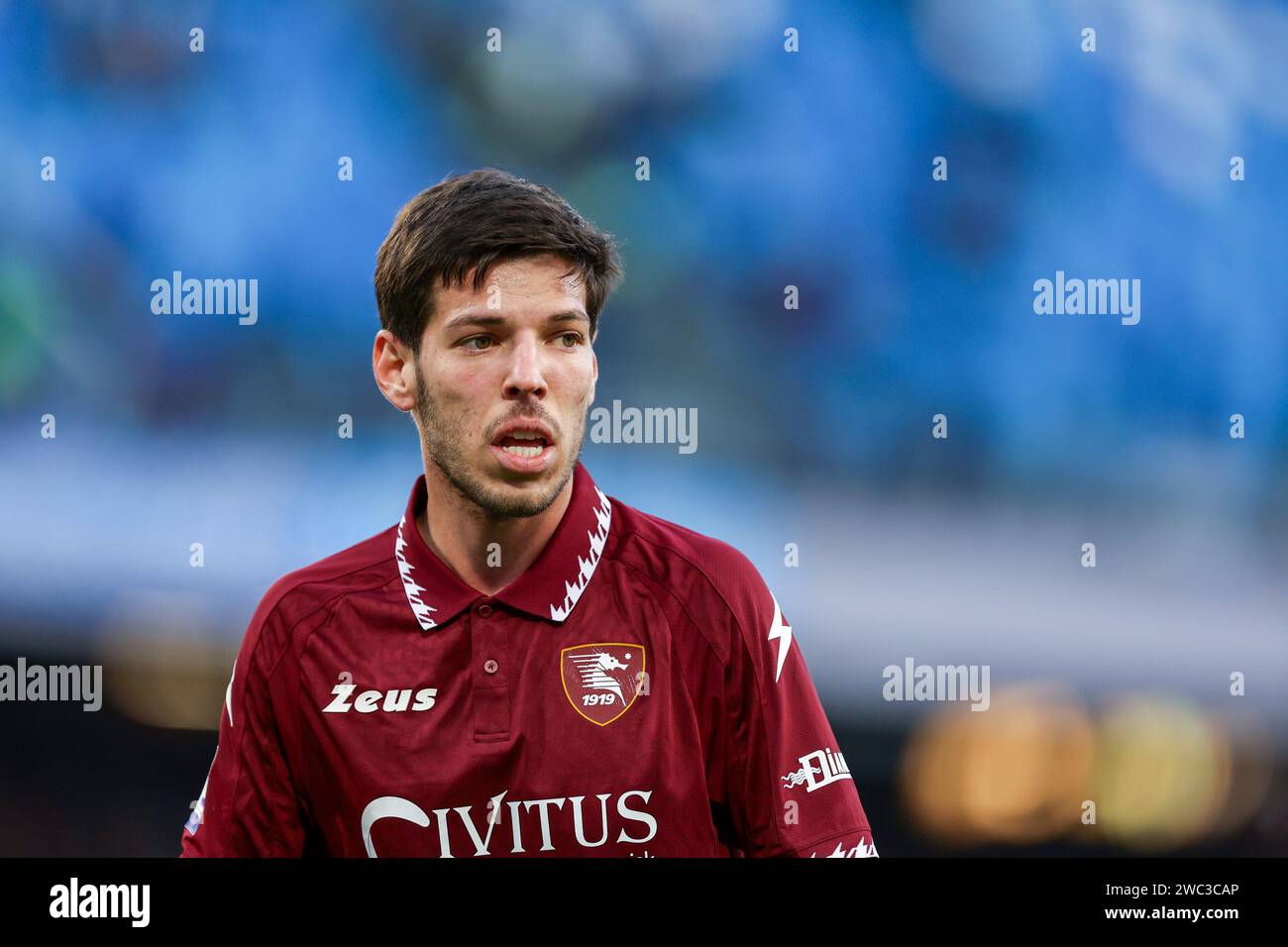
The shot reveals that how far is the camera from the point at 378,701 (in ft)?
7.88

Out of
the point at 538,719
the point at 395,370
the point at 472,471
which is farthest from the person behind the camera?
the point at 395,370

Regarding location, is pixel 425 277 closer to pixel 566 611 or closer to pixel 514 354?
pixel 514 354

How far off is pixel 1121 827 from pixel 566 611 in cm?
246

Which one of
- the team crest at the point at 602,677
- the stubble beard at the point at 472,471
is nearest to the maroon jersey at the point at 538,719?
the team crest at the point at 602,677

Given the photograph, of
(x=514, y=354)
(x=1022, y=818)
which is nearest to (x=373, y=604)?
(x=514, y=354)

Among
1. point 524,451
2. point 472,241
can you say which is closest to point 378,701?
point 524,451

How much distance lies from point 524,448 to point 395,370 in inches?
16.0

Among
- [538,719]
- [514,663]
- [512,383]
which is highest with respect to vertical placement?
[512,383]

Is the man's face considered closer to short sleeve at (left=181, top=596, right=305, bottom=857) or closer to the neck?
the neck

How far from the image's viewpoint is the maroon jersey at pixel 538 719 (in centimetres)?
233

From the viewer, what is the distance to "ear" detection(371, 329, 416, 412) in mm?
2625

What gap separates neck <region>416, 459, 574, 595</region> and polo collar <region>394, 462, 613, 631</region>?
0.10ft

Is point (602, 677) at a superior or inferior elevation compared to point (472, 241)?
inferior

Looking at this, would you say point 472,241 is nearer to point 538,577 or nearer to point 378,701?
point 538,577
